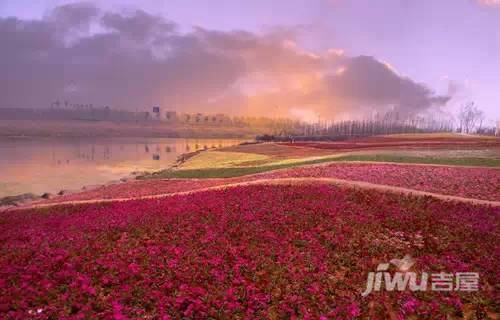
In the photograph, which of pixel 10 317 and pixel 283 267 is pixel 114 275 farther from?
pixel 283 267

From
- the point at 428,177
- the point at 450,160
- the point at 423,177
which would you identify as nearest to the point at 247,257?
the point at 423,177

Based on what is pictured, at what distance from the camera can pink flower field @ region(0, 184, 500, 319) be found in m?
8.55

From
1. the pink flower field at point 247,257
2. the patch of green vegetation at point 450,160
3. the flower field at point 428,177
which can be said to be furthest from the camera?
the patch of green vegetation at point 450,160

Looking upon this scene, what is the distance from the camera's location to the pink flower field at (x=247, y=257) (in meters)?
8.55

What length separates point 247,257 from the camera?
10.9m

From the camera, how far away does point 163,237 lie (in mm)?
12758

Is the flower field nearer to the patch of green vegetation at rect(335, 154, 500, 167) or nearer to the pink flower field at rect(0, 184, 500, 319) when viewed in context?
the patch of green vegetation at rect(335, 154, 500, 167)

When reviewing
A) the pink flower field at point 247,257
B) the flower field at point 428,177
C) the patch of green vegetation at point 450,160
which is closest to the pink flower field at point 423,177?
the flower field at point 428,177

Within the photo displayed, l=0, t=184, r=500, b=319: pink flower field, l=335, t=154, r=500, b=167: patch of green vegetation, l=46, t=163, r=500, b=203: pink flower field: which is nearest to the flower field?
l=46, t=163, r=500, b=203: pink flower field

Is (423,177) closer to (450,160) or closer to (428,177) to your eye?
(428,177)

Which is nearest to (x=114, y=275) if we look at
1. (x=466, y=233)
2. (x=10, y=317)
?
(x=10, y=317)

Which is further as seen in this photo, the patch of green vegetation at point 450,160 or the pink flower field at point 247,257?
the patch of green vegetation at point 450,160

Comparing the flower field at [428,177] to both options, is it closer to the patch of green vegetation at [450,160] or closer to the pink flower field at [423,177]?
the pink flower field at [423,177]

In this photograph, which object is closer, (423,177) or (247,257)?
(247,257)
